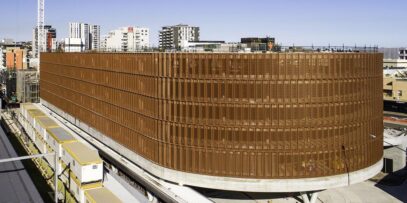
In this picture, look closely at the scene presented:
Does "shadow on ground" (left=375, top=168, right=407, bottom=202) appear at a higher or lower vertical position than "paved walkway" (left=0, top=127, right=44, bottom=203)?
lower

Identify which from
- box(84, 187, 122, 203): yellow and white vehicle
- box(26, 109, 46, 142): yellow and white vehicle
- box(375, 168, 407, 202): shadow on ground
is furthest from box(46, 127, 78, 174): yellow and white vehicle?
box(375, 168, 407, 202): shadow on ground

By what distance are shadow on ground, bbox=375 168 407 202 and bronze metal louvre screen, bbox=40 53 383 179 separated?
883cm

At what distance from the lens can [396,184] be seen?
66375 millimetres

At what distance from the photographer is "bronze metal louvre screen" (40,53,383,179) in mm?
49406

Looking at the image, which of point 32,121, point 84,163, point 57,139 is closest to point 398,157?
point 84,163

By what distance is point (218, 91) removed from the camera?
166ft

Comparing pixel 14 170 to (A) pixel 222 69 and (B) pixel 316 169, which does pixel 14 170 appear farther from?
(B) pixel 316 169

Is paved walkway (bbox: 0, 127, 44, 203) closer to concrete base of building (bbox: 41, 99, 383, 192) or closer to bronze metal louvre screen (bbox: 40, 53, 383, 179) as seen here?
concrete base of building (bbox: 41, 99, 383, 192)

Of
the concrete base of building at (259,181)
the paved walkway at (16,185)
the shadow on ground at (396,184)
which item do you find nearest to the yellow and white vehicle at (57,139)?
the paved walkway at (16,185)

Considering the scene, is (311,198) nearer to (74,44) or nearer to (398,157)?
(398,157)

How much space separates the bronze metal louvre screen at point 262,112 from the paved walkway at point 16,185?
16556 millimetres

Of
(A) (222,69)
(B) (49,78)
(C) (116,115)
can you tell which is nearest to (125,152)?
(C) (116,115)

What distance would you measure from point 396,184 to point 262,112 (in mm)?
32267

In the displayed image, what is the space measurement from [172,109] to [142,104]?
7.76 metres
